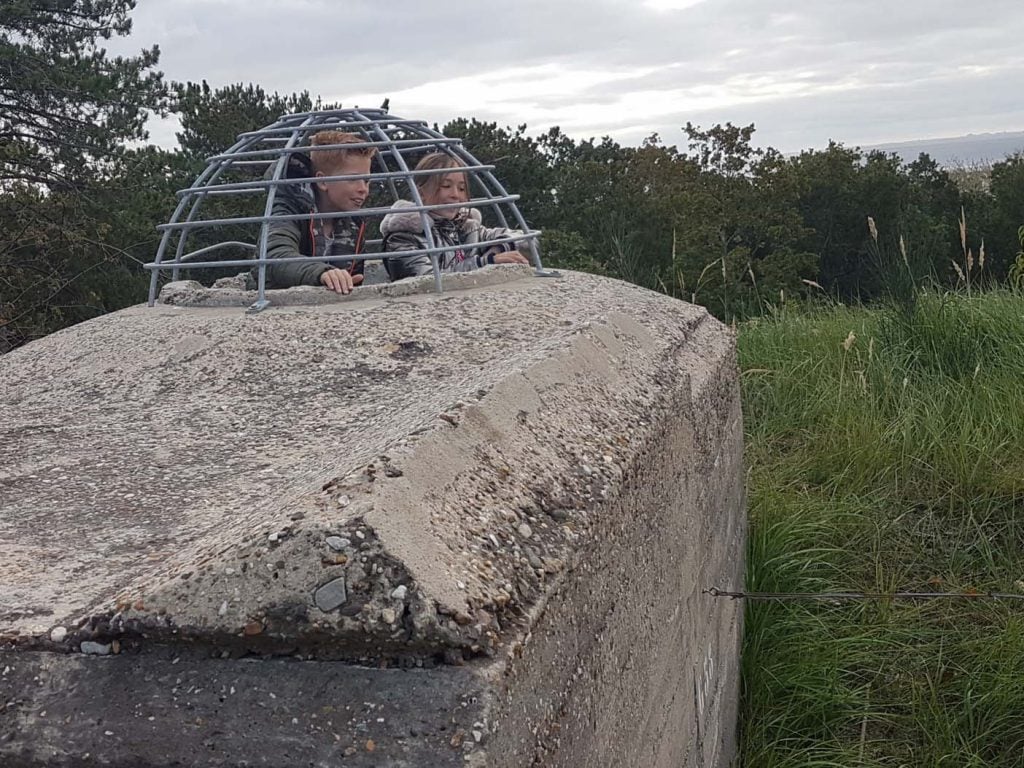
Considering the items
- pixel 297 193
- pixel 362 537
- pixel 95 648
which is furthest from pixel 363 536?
pixel 297 193

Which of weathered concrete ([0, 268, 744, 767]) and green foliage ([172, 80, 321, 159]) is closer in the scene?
weathered concrete ([0, 268, 744, 767])

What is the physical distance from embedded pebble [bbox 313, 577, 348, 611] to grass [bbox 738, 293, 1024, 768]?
2.23 meters

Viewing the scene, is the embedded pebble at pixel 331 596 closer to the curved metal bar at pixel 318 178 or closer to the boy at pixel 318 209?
the curved metal bar at pixel 318 178

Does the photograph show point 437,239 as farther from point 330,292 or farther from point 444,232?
point 330,292

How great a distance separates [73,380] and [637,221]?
13936 mm

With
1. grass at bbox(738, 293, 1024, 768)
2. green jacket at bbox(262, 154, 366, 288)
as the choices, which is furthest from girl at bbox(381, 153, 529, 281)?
grass at bbox(738, 293, 1024, 768)

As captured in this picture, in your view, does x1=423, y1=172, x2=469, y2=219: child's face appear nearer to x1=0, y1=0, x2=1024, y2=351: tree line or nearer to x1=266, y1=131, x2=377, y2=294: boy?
x1=266, y1=131, x2=377, y2=294: boy

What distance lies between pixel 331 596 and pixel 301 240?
2.26 meters

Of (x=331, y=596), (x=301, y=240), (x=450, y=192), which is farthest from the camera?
(x=450, y=192)

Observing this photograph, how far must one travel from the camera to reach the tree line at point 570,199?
8.81 metres

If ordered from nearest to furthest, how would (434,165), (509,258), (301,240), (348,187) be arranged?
1. (348,187)
2. (301,240)
3. (509,258)
4. (434,165)

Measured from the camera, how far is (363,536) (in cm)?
119

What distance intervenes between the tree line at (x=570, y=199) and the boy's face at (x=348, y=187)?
110 inches

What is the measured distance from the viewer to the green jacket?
293 centimetres
